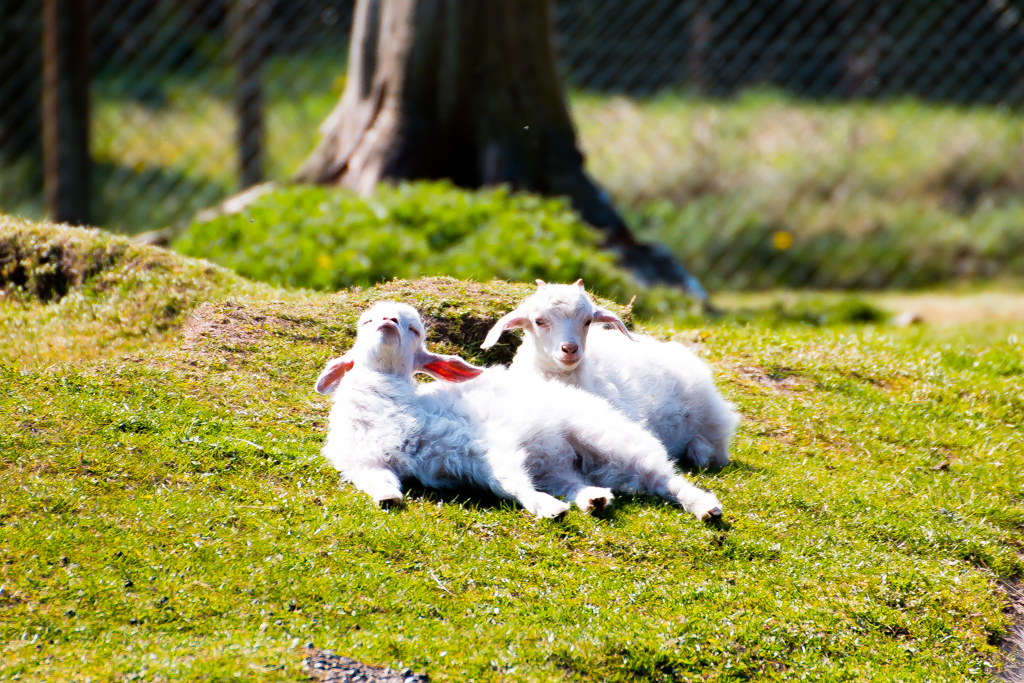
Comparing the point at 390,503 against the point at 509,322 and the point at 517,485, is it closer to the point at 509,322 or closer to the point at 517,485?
the point at 517,485

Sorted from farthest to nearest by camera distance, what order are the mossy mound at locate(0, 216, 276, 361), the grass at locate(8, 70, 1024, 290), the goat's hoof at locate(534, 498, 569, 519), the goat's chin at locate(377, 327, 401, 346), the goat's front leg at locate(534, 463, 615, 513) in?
the grass at locate(8, 70, 1024, 290), the mossy mound at locate(0, 216, 276, 361), the goat's chin at locate(377, 327, 401, 346), the goat's front leg at locate(534, 463, 615, 513), the goat's hoof at locate(534, 498, 569, 519)

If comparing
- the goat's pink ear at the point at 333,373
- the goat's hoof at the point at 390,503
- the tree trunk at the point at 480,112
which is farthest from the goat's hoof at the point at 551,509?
the tree trunk at the point at 480,112

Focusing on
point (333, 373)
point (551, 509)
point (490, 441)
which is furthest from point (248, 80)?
point (551, 509)

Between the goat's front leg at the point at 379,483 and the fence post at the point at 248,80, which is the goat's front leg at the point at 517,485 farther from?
the fence post at the point at 248,80

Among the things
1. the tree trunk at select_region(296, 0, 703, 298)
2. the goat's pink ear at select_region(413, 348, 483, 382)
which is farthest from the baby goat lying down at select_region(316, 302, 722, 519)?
the tree trunk at select_region(296, 0, 703, 298)

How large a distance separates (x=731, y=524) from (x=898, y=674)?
2.60 ft

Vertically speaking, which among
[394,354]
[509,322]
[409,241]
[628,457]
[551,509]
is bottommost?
[551,509]

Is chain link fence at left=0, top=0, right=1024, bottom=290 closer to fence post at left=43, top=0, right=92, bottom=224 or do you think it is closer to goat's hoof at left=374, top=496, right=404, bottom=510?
fence post at left=43, top=0, right=92, bottom=224

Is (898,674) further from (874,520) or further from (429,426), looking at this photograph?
(429,426)

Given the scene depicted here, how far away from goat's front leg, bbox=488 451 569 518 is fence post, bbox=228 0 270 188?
7523 millimetres

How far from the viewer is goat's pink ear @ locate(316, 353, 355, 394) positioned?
436cm

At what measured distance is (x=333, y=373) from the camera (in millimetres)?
4383

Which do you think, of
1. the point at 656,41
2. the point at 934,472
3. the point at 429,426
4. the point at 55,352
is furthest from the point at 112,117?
the point at 934,472

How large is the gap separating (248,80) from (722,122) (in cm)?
556
